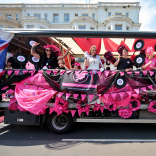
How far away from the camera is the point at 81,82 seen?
375cm

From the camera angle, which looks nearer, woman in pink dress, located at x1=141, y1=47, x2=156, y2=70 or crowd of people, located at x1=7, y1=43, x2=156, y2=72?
woman in pink dress, located at x1=141, y1=47, x2=156, y2=70

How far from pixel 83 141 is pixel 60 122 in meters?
0.90

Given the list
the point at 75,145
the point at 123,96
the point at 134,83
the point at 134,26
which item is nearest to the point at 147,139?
the point at 123,96

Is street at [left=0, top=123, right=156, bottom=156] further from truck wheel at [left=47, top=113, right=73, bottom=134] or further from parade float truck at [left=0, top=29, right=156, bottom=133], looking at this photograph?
parade float truck at [left=0, top=29, right=156, bottom=133]

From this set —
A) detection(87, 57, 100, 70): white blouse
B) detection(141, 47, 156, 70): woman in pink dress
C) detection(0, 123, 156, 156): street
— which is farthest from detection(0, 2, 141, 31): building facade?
detection(0, 123, 156, 156): street

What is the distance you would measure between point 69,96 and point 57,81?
55cm

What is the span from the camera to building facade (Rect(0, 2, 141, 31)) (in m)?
24.8

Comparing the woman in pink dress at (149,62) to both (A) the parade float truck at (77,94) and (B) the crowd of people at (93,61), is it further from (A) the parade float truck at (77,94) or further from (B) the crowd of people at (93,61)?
(A) the parade float truck at (77,94)

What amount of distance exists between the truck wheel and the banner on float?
0.90 m

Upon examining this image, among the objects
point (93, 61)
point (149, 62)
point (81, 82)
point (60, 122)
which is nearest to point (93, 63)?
point (93, 61)

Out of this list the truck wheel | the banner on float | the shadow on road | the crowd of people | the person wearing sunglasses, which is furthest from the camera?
the person wearing sunglasses

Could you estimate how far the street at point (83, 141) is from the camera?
3.12m

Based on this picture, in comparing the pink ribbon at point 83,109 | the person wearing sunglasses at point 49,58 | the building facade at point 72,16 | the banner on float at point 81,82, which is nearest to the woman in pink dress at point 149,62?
the banner on float at point 81,82

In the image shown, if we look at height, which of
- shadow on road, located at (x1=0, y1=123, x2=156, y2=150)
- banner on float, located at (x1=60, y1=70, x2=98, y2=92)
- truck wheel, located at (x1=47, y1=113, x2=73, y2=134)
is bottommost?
shadow on road, located at (x1=0, y1=123, x2=156, y2=150)
